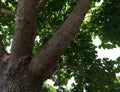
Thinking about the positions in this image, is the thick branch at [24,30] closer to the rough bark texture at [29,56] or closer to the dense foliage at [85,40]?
the rough bark texture at [29,56]

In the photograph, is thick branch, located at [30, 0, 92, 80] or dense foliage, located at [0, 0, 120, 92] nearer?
thick branch, located at [30, 0, 92, 80]

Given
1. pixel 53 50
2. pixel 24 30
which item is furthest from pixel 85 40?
pixel 53 50

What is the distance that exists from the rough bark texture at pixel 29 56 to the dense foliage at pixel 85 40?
1472 mm

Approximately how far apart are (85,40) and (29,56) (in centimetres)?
282

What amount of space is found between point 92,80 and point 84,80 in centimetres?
41

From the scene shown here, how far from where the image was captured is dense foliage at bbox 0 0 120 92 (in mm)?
5367

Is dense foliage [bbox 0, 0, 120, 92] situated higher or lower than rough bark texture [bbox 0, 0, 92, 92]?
higher

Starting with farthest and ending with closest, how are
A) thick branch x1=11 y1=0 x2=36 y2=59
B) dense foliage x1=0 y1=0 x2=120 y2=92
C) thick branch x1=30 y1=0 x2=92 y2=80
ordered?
dense foliage x1=0 y1=0 x2=120 y2=92
thick branch x1=11 y1=0 x2=36 y2=59
thick branch x1=30 y1=0 x2=92 y2=80

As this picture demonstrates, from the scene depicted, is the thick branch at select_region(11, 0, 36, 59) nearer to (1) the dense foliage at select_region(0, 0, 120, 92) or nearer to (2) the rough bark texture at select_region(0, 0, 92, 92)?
(2) the rough bark texture at select_region(0, 0, 92, 92)

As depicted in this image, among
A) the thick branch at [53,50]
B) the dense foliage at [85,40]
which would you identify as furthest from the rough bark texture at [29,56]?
the dense foliage at [85,40]

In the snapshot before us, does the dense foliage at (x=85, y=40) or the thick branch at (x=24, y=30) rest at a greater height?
the dense foliage at (x=85, y=40)

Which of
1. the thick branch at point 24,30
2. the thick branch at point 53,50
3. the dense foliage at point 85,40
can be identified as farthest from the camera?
the dense foliage at point 85,40

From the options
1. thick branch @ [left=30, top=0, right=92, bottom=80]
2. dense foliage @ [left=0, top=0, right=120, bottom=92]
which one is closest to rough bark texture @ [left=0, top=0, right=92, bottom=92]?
thick branch @ [left=30, top=0, right=92, bottom=80]

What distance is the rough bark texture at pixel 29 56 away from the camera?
3547mm
